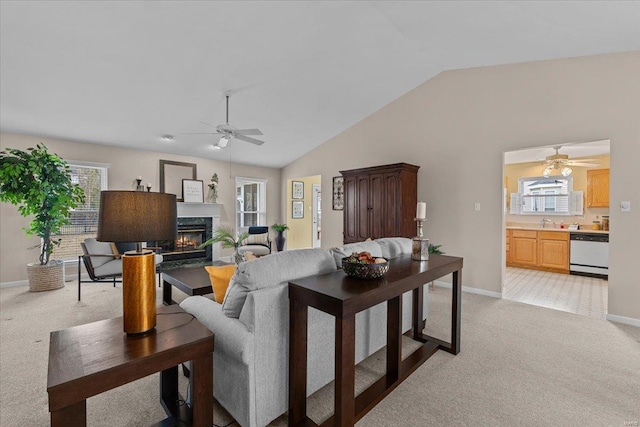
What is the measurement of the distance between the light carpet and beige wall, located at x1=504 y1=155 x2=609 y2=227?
3.28m

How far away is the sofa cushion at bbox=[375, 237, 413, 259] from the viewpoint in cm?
267

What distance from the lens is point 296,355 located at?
5.47 ft

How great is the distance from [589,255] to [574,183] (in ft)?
4.91

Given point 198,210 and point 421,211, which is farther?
point 198,210

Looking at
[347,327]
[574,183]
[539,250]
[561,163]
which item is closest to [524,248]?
[539,250]

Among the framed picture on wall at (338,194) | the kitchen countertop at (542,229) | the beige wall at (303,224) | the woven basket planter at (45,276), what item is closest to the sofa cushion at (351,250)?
the framed picture on wall at (338,194)

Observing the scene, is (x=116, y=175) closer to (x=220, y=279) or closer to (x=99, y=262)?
(x=99, y=262)

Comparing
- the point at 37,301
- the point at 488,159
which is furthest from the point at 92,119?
the point at 488,159

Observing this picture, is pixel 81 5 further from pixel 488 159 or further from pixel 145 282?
pixel 488 159

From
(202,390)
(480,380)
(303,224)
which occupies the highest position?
(303,224)

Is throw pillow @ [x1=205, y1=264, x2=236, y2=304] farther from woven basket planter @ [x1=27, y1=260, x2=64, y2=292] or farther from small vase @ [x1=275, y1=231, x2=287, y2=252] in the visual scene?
small vase @ [x1=275, y1=231, x2=287, y2=252]

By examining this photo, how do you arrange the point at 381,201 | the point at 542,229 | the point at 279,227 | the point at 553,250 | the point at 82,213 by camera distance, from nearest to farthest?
1. the point at 381,201
2. the point at 82,213
3. the point at 553,250
4. the point at 542,229
5. the point at 279,227

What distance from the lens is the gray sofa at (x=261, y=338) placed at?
1560 millimetres

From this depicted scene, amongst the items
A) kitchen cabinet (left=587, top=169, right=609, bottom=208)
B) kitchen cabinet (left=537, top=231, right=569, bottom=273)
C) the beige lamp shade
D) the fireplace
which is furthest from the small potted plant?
kitchen cabinet (left=587, top=169, right=609, bottom=208)
